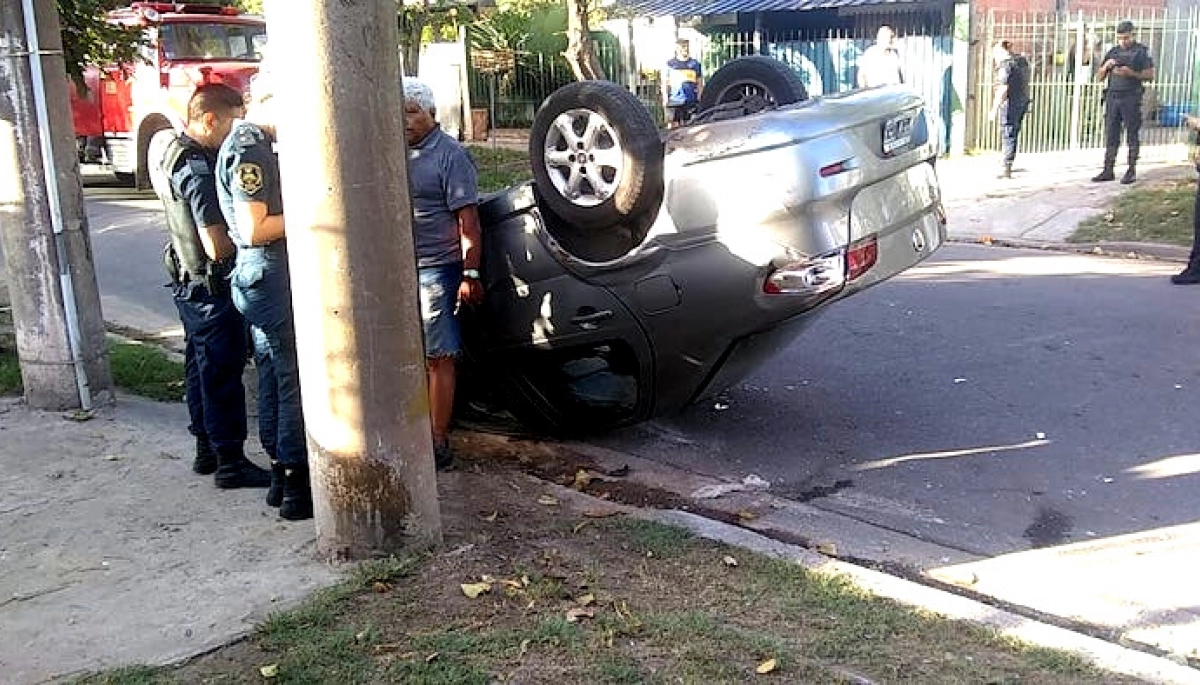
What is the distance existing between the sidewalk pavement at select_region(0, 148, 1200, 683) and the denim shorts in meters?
1.01

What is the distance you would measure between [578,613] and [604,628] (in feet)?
0.47

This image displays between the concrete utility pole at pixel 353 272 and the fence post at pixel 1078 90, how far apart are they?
47.8 ft

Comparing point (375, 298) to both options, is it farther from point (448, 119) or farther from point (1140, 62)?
point (448, 119)

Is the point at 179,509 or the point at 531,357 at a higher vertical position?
the point at 531,357

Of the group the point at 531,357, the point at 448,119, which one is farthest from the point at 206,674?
the point at 448,119

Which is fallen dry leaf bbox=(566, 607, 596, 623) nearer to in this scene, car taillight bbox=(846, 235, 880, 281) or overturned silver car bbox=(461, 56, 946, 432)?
overturned silver car bbox=(461, 56, 946, 432)

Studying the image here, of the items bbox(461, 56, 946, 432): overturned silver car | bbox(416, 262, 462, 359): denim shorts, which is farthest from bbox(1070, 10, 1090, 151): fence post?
bbox(416, 262, 462, 359): denim shorts

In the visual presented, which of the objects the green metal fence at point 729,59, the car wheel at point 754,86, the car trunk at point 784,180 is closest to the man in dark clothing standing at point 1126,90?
the green metal fence at point 729,59

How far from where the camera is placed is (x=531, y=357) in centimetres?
542

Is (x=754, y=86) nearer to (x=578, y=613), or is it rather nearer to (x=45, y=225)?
(x=578, y=613)

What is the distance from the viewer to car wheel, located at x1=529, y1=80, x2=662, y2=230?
15.7ft

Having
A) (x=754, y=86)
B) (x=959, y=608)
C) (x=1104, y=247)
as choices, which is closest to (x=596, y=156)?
(x=754, y=86)

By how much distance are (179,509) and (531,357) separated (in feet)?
5.44

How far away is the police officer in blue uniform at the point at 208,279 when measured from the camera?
4844mm
